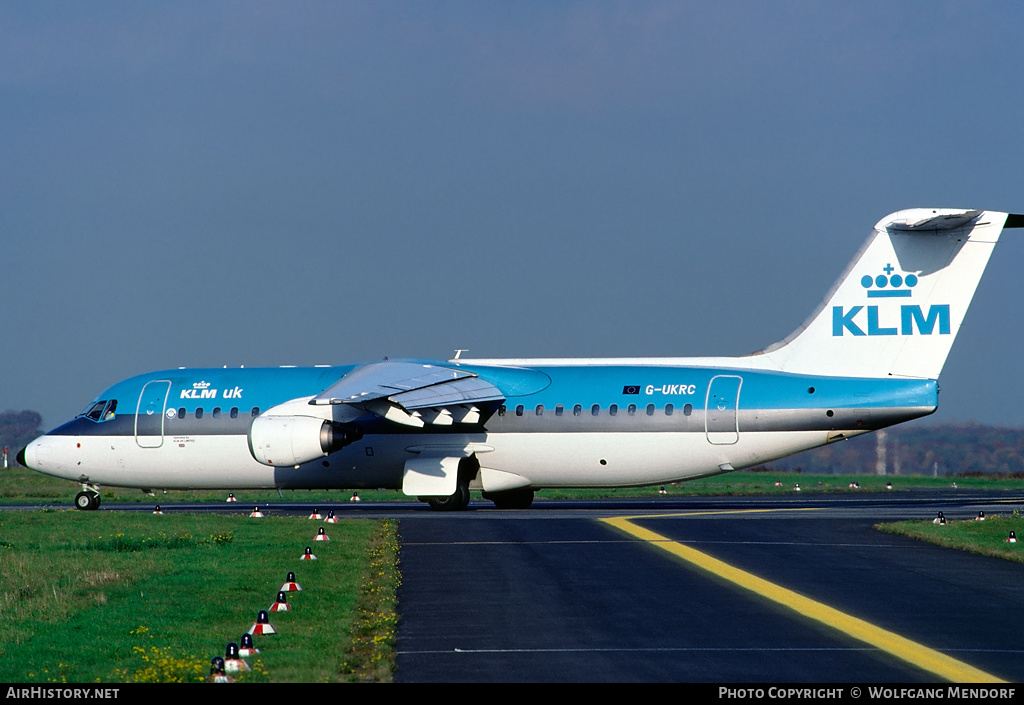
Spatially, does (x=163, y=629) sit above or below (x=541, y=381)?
below

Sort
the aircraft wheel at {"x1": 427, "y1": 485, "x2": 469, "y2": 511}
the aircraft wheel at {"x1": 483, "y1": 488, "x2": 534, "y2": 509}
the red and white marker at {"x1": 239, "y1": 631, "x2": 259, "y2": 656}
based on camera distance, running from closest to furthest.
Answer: the red and white marker at {"x1": 239, "y1": 631, "x2": 259, "y2": 656}
the aircraft wheel at {"x1": 427, "y1": 485, "x2": 469, "y2": 511}
the aircraft wheel at {"x1": 483, "y1": 488, "x2": 534, "y2": 509}

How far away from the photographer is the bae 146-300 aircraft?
31.5 meters

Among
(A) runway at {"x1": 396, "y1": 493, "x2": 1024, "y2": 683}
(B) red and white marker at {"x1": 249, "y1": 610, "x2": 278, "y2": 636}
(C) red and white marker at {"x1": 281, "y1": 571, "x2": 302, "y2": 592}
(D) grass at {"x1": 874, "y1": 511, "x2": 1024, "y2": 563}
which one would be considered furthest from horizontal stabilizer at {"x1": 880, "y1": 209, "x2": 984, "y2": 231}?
(B) red and white marker at {"x1": 249, "y1": 610, "x2": 278, "y2": 636}

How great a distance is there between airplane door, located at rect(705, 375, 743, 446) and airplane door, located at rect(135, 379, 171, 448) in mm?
16450

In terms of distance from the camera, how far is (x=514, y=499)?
37.0 meters

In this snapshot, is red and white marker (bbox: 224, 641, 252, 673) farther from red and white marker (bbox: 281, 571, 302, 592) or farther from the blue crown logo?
the blue crown logo

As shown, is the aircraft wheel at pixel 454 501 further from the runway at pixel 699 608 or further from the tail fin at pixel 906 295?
the tail fin at pixel 906 295

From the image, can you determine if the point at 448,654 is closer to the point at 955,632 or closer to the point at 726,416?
the point at 955,632

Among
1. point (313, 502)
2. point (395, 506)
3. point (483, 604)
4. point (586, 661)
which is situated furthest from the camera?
point (313, 502)

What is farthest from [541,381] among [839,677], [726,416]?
[839,677]

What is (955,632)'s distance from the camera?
12.7 metres

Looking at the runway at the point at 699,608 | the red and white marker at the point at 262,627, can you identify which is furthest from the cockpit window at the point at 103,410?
the red and white marker at the point at 262,627

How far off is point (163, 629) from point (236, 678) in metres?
3.48
